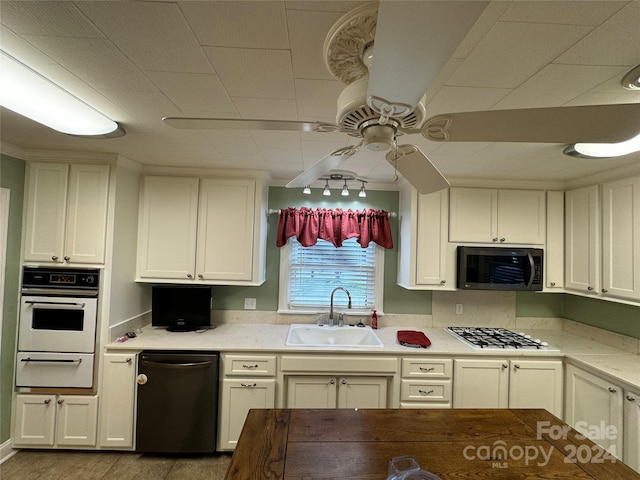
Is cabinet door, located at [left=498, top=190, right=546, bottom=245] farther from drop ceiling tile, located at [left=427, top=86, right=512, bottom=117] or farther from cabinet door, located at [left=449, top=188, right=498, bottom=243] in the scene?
drop ceiling tile, located at [left=427, top=86, right=512, bottom=117]

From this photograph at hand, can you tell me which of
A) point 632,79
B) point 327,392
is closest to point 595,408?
point 327,392

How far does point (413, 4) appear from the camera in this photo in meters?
0.47

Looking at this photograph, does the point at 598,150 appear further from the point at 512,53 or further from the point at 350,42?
the point at 350,42

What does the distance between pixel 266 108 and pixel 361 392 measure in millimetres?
2136

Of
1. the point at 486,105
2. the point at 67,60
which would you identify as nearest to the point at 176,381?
the point at 67,60

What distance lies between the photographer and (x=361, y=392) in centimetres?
225

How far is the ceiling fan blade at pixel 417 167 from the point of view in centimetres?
110

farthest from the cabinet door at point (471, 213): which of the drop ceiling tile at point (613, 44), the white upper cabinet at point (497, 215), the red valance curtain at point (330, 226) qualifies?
the drop ceiling tile at point (613, 44)

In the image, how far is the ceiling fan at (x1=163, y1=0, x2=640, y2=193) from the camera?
20.0 inches

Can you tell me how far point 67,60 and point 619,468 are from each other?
8.80ft

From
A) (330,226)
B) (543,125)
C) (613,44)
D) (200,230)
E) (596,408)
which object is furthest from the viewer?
(330,226)

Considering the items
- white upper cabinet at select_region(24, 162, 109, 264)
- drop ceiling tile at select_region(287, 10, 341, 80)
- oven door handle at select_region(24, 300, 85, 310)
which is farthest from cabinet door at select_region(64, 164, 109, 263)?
drop ceiling tile at select_region(287, 10, 341, 80)

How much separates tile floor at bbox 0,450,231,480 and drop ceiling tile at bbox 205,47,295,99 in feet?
8.32

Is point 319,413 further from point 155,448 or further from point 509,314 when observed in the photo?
point 509,314
